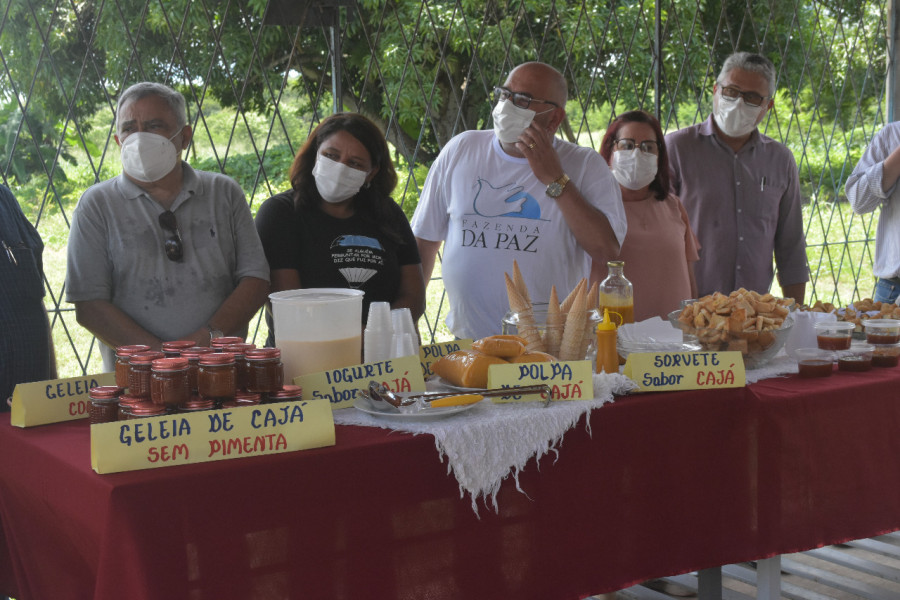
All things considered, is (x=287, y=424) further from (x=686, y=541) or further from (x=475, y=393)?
(x=686, y=541)

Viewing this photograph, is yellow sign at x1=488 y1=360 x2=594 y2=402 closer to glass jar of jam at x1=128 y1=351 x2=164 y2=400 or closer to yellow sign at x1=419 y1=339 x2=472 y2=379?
yellow sign at x1=419 y1=339 x2=472 y2=379

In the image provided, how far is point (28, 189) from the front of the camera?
5.78 metres

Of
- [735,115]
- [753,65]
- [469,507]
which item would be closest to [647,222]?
[735,115]

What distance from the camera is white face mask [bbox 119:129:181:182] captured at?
2.17 meters

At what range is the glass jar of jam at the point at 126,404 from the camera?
4.33ft

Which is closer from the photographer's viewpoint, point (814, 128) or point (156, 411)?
point (156, 411)

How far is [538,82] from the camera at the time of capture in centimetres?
246

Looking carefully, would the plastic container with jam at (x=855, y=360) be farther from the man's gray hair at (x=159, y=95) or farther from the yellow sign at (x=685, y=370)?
the man's gray hair at (x=159, y=95)

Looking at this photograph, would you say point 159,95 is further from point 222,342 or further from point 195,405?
point 195,405

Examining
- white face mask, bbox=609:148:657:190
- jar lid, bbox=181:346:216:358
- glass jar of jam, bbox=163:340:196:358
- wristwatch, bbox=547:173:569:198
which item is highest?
white face mask, bbox=609:148:657:190

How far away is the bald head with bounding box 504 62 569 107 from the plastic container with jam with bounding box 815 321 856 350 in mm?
964

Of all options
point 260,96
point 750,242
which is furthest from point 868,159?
point 260,96

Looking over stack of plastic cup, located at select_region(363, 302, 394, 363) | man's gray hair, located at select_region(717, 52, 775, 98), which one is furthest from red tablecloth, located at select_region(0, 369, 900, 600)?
man's gray hair, located at select_region(717, 52, 775, 98)

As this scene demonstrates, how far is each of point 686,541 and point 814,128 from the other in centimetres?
988
